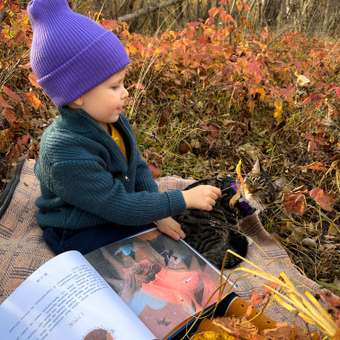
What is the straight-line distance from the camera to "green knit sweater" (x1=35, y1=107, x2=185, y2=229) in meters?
1.56

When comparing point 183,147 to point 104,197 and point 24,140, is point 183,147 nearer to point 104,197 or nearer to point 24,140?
point 24,140

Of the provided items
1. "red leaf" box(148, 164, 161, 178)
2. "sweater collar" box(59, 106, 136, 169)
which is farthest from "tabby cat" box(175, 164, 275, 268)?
"sweater collar" box(59, 106, 136, 169)

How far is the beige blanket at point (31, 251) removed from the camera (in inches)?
67.4

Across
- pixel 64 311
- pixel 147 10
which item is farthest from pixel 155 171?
pixel 147 10

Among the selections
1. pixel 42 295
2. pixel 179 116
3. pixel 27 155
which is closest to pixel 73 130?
pixel 42 295

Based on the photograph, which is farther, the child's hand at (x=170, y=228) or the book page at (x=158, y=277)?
the child's hand at (x=170, y=228)

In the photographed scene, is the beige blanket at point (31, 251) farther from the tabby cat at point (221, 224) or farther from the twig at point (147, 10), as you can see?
the twig at point (147, 10)

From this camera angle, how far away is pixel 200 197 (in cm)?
176

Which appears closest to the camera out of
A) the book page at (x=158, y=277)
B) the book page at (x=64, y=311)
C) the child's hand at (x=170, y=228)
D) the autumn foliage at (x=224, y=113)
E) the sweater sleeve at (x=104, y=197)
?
the book page at (x=64, y=311)

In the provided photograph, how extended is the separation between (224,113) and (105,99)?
1455 millimetres

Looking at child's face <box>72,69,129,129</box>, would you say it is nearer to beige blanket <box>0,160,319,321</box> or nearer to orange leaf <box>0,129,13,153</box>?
beige blanket <box>0,160,319,321</box>

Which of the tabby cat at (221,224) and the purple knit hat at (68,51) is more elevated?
the purple knit hat at (68,51)

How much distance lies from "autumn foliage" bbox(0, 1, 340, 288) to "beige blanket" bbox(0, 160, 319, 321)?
160mm

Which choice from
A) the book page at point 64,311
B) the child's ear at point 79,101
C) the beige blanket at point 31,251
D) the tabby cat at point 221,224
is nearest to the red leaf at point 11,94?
the beige blanket at point 31,251
